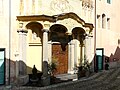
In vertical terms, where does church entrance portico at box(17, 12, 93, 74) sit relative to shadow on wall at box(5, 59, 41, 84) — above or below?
above

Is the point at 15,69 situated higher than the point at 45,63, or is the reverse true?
the point at 45,63

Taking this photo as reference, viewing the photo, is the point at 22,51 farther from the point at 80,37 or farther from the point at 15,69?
the point at 80,37

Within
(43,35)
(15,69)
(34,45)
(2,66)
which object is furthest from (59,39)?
(2,66)

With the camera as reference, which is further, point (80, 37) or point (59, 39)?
point (80, 37)

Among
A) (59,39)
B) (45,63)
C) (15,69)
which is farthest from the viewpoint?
(59,39)

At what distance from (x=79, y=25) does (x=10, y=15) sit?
615 cm

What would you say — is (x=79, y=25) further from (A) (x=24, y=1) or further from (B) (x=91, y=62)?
(A) (x=24, y=1)

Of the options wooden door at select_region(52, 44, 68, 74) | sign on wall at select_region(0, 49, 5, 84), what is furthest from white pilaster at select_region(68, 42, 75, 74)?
sign on wall at select_region(0, 49, 5, 84)

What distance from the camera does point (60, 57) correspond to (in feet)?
72.7

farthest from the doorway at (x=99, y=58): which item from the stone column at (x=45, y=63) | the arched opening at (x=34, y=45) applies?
the stone column at (x=45, y=63)

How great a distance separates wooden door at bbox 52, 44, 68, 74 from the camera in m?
21.5

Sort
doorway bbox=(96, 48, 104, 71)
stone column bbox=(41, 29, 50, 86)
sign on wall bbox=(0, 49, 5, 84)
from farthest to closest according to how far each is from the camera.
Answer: doorway bbox=(96, 48, 104, 71) → stone column bbox=(41, 29, 50, 86) → sign on wall bbox=(0, 49, 5, 84)

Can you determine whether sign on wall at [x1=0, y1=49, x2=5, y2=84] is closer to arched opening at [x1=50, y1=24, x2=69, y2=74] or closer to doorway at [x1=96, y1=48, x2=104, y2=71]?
arched opening at [x1=50, y1=24, x2=69, y2=74]

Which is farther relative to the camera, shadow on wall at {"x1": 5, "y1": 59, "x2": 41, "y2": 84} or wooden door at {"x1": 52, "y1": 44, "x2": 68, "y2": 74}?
wooden door at {"x1": 52, "y1": 44, "x2": 68, "y2": 74}
